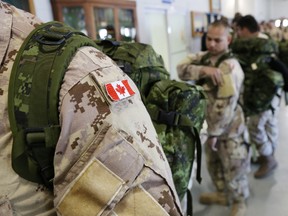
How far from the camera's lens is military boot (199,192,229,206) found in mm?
2195

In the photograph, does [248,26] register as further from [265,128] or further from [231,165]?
[231,165]

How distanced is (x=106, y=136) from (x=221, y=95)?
4.48 feet

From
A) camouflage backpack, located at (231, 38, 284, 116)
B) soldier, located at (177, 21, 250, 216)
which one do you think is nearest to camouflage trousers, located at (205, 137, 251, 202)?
soldier, located at (177, 21, 250, 216)

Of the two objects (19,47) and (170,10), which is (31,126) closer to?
(19,47)

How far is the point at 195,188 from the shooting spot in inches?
98.5

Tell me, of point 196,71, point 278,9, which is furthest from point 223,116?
point 278,9

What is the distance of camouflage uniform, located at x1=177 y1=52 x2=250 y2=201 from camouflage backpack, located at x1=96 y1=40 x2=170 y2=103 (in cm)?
87

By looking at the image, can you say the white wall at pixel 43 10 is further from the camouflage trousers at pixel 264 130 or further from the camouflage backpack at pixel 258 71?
the camouflage trousers at pixel 264 130

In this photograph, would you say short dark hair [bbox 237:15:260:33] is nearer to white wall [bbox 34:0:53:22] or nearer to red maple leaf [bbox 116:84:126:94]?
white wall [bbox 34:0:53:22]

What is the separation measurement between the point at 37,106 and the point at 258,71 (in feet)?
6.58

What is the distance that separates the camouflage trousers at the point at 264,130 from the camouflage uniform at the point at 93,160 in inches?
83.9

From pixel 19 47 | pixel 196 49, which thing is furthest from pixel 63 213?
pixel 196 49

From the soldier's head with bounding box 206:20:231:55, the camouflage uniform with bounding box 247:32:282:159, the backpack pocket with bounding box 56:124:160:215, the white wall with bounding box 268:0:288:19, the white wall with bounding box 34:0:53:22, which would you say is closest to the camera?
the backpack pocket with bounding box 56:124:160:215

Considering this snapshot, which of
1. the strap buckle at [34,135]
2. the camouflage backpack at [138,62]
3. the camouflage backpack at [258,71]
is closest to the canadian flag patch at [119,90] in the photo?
the strap buckle at [34,135]
